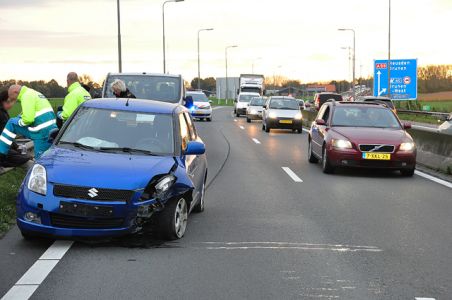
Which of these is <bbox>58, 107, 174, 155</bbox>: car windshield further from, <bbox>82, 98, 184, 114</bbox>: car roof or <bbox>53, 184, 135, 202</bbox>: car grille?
<bbox>53, 184, 135, 202</bbox>: car grille

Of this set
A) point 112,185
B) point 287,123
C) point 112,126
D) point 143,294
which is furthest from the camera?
point 287,123

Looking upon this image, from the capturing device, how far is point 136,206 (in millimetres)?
5738

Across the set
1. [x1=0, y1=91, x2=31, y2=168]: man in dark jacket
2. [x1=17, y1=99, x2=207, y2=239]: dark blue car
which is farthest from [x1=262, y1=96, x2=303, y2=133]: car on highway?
[x1=17, y1=99, x2=207, y2=239]: dark blue car

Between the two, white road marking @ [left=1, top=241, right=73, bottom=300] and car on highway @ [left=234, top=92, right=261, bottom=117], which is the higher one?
car on highway @ [left=234, top=92, right=261, bottom=117]

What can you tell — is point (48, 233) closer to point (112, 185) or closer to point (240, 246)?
point (112, 185)

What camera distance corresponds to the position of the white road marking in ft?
14.4

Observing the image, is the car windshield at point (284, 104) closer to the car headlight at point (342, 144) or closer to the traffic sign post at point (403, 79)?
the traffic sign post at point (403, 79)

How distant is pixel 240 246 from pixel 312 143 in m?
8.65

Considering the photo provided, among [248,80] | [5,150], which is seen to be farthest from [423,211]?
[248,80]

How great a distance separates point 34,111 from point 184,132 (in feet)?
7.75

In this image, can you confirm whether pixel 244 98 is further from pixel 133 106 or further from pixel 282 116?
pixel 133 106

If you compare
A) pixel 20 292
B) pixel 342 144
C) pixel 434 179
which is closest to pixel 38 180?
pixel 20 292

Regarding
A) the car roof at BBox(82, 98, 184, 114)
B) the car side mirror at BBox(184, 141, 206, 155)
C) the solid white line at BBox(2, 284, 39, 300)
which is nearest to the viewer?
the solid white line at BBox(2, 284, 39, 300)

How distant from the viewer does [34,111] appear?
8398 mm
